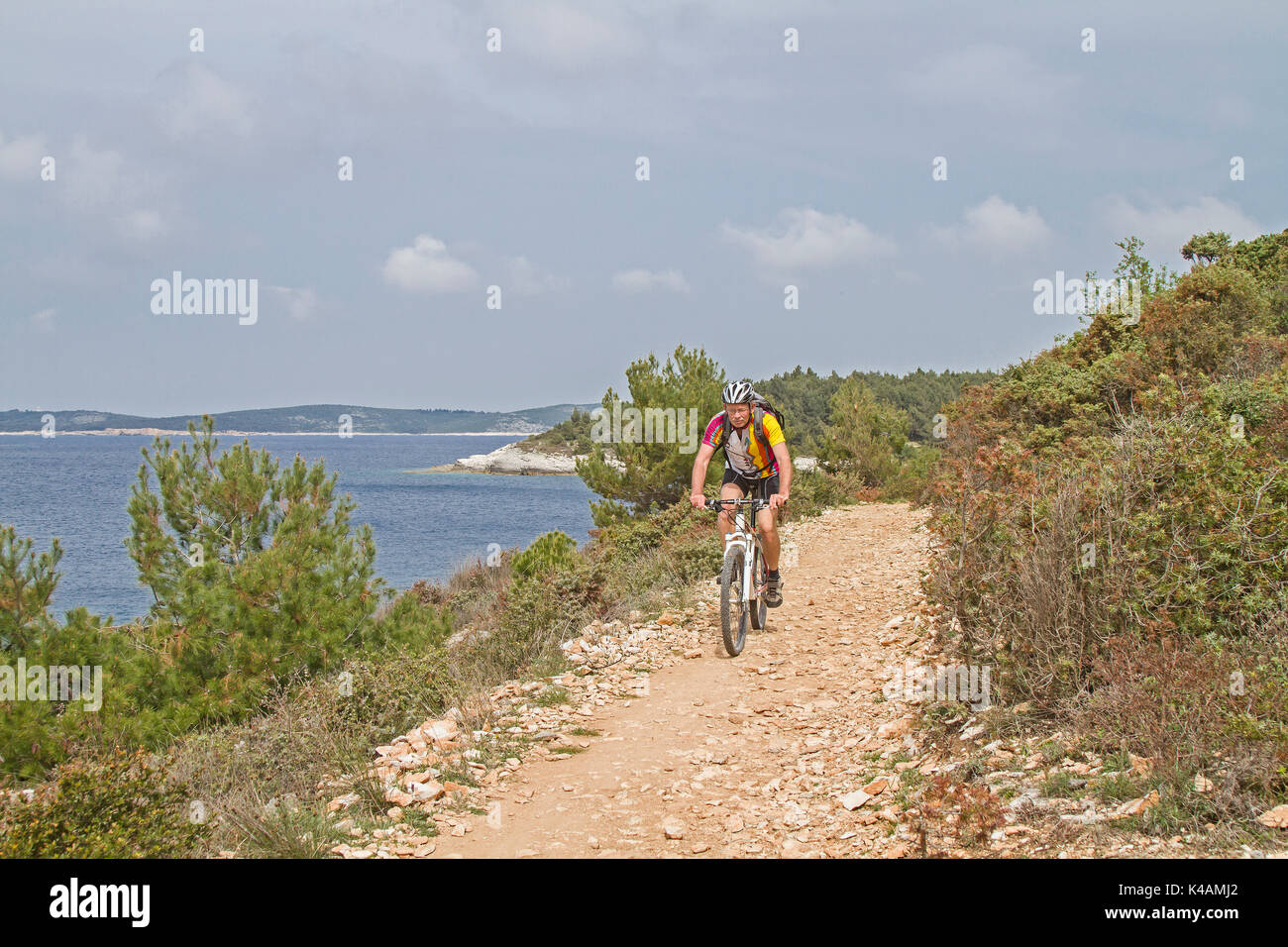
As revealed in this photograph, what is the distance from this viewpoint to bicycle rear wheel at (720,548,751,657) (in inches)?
288

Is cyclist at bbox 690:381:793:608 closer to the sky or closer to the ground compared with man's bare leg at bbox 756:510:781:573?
closer to the sky

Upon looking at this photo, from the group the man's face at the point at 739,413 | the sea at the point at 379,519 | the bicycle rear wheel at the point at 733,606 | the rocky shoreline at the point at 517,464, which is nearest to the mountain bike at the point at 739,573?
the bicycle rear wheel at the point at 733,606

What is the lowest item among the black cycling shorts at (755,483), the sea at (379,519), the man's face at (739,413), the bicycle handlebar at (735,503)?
the sea at (379,519)

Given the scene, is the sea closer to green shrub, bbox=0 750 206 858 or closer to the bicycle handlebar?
the bicycle handlebar

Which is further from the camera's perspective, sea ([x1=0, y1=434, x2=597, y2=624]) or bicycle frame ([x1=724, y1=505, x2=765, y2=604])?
sea ([x1=0, y1=434, x2=597, y2=624])

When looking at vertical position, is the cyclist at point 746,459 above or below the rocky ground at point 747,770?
above

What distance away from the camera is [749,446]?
7453mm

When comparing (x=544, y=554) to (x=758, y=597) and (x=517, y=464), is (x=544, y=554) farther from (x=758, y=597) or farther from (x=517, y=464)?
(x=517, y=464)

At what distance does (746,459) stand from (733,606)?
1394 millimetres

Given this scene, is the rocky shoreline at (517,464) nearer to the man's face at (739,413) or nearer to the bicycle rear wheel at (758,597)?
the bicycle rear wheel at (758,597)

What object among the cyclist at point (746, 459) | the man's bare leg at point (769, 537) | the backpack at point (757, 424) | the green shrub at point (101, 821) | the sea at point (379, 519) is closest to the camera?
the green shrub at point (101, 821)

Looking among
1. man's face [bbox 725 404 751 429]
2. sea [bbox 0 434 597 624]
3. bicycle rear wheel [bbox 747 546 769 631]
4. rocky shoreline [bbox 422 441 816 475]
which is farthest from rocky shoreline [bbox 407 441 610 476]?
man's face [bbox 725 404 751 429]

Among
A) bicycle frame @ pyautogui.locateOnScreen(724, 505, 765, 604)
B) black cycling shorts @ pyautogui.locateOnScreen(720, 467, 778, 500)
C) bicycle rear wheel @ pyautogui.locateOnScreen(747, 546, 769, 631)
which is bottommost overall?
bicycle rear wheel @ pyautogui.locateOnScreen(747, 546, 769, 631)

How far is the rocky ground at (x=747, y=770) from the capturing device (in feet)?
12.3
